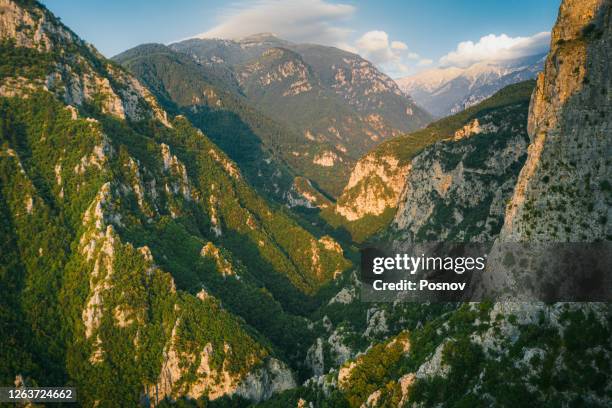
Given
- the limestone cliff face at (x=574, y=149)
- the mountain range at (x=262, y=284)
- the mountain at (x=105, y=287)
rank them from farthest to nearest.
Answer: the mountain at (x=105, y=287), the limestone cliff face at (x=574, y=149), the mountain range at (x=262, y=284)

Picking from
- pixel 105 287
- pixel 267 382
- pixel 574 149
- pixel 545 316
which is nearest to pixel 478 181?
pixel 574 149

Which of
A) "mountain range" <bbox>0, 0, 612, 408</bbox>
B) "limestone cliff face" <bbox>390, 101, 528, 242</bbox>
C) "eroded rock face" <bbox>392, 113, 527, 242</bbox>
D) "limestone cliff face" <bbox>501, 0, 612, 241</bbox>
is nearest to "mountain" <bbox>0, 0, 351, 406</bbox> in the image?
"mountain range" <bbox>0, 0, 612, 408</bbox>

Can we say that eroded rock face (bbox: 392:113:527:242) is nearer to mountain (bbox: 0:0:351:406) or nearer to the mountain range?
the mountain range

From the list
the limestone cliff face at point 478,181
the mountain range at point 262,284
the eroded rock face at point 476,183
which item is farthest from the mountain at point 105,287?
the eroded rock face at point 476,183

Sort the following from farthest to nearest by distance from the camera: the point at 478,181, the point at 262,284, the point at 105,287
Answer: the point at 262,284
the point at 478,181
the point at 105,287

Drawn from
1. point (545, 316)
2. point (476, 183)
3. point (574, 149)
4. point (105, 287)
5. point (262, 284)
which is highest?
point (574, 149)

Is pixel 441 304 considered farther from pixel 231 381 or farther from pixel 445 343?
pixel 231 381

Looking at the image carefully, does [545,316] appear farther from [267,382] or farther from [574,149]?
[267,382]

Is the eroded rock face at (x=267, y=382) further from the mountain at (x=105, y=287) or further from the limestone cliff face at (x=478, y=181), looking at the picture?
the limestone cliff face at (x=478, y=181)
